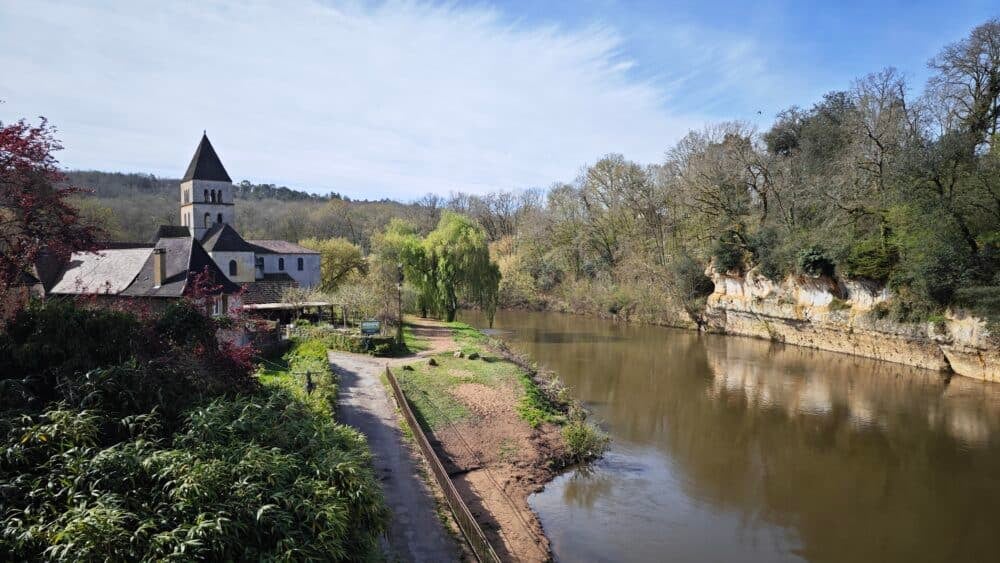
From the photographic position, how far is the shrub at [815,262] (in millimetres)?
31406

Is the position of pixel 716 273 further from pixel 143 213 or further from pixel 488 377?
pixel 143 213

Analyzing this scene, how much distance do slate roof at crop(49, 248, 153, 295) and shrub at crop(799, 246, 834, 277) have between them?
3080 cm

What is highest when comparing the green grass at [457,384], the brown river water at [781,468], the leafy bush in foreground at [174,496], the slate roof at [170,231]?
the slate roof at [170,231]

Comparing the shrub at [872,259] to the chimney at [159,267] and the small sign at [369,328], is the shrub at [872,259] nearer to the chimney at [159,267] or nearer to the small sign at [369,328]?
the small sign at [369,328]

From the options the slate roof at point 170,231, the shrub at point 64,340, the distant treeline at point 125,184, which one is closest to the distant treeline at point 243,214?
the distant treeline at point 125,184

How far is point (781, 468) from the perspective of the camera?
50.8ft

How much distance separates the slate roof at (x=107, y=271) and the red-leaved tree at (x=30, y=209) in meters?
13.9

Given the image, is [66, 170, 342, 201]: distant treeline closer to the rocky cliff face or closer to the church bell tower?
the church bell tower

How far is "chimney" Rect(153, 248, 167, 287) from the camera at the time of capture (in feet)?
74.5

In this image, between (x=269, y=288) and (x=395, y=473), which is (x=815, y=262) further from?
(x=269, y=288)

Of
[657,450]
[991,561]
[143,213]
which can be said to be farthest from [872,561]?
[143,213]

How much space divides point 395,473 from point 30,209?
805cm

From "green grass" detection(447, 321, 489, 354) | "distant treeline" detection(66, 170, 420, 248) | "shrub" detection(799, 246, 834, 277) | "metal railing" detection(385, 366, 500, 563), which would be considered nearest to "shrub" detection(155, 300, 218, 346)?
"metal railing" detection(385, 366, 500, 563)

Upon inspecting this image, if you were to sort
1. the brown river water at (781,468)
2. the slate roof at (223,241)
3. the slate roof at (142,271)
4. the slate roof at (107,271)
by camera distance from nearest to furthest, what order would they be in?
the brown river water at (781,468), the slate roof at (142,271), the slate roof at (107,271), the slate roof at (223,241)
